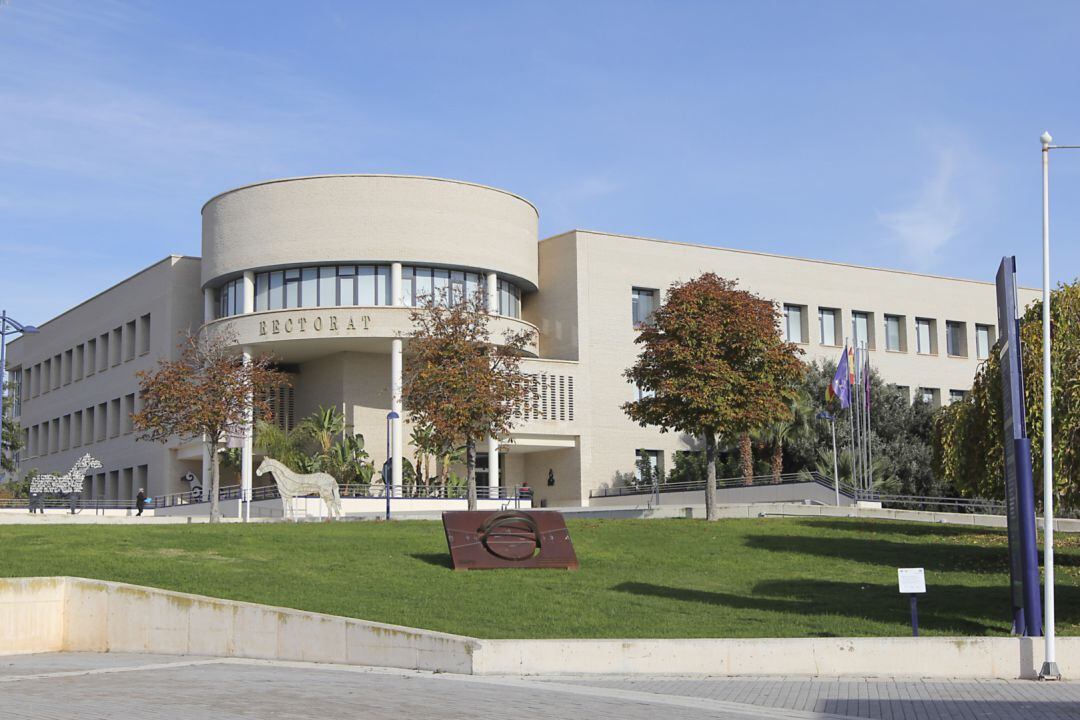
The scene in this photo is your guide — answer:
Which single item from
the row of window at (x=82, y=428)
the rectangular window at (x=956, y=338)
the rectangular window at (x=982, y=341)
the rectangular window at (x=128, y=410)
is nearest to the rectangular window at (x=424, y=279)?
the row of window at (x=82, y=428)

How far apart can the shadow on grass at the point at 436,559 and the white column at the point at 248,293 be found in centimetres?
3060

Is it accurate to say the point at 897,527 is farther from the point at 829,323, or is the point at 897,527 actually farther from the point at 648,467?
the point at 829,323

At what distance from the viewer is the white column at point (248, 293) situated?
183ft

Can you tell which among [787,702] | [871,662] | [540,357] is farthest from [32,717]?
[540,357]

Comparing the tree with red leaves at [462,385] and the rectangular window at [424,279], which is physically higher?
the rectangular window at [424,279]

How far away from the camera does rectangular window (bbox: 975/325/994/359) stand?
72.4m

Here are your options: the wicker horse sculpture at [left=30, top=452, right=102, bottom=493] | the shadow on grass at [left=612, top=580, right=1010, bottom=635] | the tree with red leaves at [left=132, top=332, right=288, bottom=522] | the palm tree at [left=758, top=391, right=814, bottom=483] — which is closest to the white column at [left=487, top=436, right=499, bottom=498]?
the palm tree at [left=758, top=391, right=814, bottom=483]

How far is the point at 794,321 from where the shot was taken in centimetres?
6606

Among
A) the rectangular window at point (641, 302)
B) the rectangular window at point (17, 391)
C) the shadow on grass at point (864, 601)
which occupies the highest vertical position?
the rectangular window at point (641, 302)

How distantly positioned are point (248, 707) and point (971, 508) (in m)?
41.0

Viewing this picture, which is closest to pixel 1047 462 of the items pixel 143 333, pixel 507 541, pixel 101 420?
pixel 507 541

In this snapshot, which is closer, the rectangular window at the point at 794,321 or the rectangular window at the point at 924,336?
the rectangular window at the point at 794,321

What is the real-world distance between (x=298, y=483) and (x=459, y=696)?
27.2 m

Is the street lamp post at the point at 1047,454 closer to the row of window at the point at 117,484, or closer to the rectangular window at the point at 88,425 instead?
the row of window at the point at 117,484
